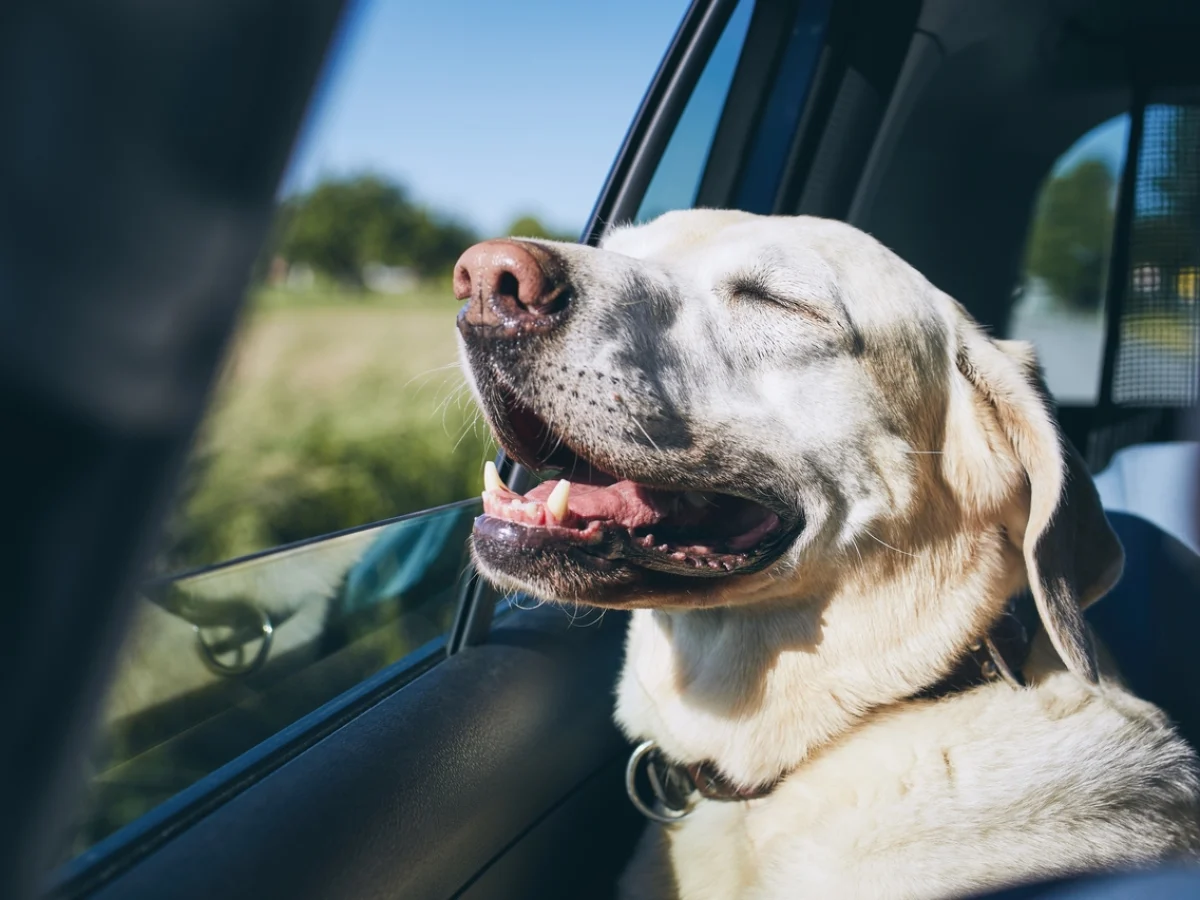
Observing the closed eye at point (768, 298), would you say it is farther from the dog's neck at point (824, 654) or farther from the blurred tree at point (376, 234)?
the blurred tree at point (376, 234)

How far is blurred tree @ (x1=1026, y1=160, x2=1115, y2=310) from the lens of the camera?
4.05 m

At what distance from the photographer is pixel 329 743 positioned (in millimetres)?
1679

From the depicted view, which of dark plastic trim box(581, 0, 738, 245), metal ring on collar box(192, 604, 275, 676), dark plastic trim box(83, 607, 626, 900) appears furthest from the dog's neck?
dark plastic trim box(581, 0, 738, 245)

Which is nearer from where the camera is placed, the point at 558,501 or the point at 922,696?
the point at 558,501

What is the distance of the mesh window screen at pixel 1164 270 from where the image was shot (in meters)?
3.40

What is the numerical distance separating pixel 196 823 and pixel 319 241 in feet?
22.5

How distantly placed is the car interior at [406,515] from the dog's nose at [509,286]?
635mm

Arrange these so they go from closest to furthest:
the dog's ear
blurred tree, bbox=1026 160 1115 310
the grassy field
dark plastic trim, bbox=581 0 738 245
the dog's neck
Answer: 1. the dog's ear
2. the dog's neck
3. dark plastic trim, bbox=581 0 738 245
4. blurred tree, bbox=1026 160 1115 310
5. the grassy field

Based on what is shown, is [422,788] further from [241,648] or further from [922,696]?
[922,696]

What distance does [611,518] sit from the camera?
6.43 ft

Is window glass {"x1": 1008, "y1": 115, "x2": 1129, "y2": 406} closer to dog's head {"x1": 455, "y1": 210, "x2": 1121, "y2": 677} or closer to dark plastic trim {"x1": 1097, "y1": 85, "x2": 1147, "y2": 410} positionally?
dark plastic trim {"x1": 1097, "y1": 85, "x2": 1147, "y2": 410}

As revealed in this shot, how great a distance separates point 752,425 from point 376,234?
25.2ft

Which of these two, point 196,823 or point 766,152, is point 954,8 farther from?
point 196,823

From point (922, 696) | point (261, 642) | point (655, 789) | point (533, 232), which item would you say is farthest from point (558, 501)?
point (533, 232)
